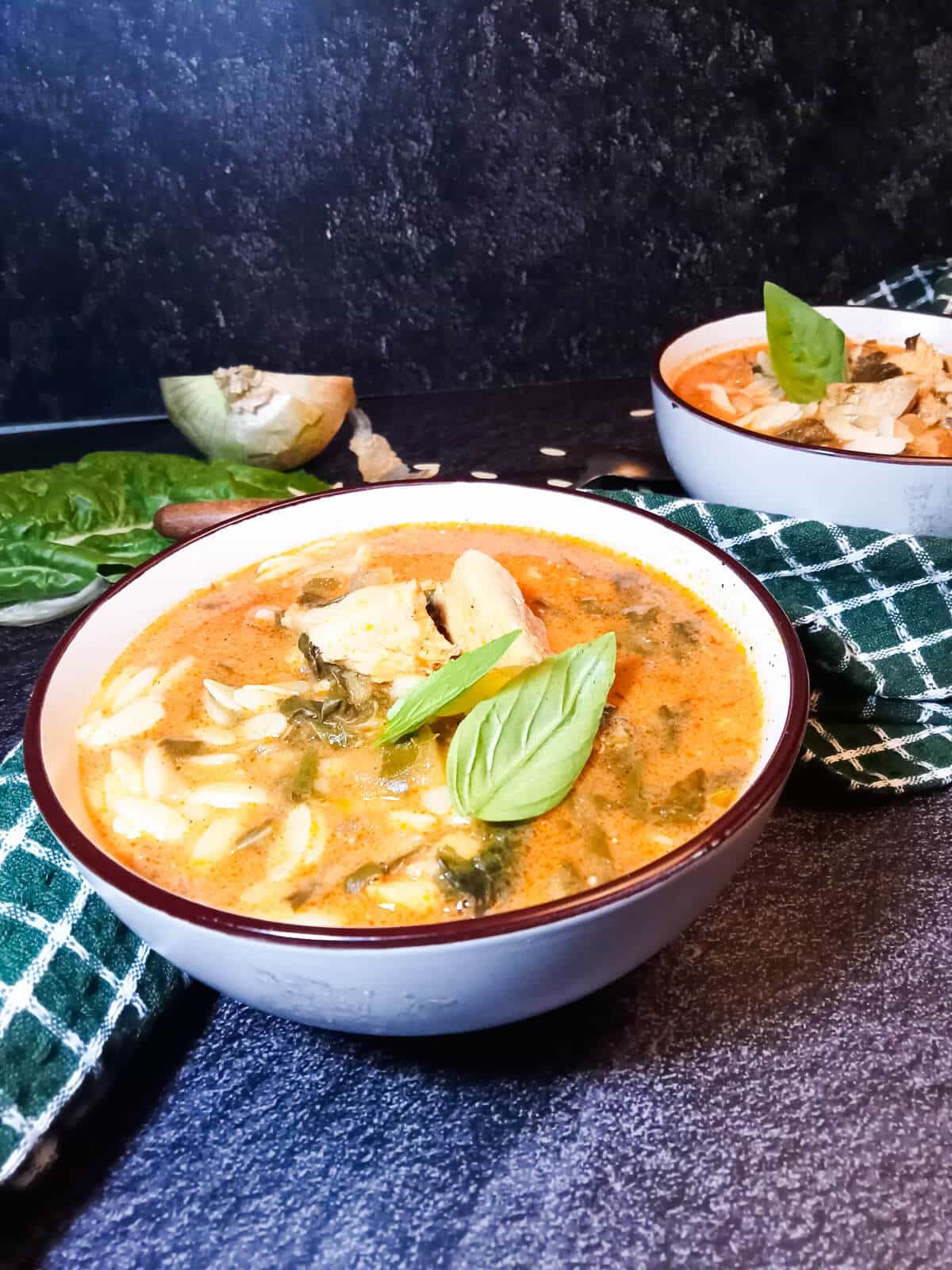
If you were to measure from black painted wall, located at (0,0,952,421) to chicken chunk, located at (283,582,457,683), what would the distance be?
1804mm

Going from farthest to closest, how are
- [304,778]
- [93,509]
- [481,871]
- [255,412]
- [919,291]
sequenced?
[919,291] → [255,412] → [93,509] → [304,778] → [481,871]

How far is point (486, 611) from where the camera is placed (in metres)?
1.39

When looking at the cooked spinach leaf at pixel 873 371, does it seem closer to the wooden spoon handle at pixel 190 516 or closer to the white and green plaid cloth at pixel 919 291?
the white and green plaid cloth at pixel 919 291

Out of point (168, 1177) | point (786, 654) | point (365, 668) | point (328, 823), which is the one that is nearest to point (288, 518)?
point (365, 668)

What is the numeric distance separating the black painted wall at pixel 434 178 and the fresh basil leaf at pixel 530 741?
205 centimetres

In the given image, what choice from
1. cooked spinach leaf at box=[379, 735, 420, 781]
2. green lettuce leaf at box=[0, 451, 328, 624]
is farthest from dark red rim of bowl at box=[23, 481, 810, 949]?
green lettuce leaf at box=[0, 451, 328, 624]

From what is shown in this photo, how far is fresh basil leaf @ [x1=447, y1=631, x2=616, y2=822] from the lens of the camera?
118cm

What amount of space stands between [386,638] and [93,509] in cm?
119

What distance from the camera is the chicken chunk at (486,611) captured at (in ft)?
4.39

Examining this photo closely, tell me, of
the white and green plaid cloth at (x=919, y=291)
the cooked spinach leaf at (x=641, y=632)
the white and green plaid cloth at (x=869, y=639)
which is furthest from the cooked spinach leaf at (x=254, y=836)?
the white and green plaid cloth at (x=919, y=291)

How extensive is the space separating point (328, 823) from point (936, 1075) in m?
0.71

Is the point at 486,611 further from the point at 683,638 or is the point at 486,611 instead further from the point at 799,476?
the point at 799,476

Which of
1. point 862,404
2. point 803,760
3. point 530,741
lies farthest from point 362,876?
point 862,404

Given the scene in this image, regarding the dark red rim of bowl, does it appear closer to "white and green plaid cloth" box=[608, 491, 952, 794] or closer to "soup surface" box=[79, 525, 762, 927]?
"soup surface" box=[79, 525, 762, 927]
